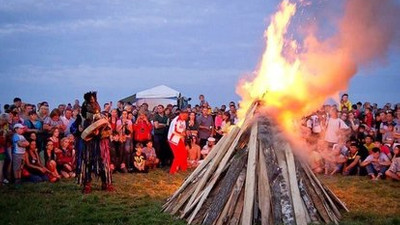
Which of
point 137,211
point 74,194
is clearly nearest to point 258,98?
point 137,211

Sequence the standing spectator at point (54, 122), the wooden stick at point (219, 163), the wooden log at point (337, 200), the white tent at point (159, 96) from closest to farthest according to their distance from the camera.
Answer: the wooden stick at point (219, 163) < the wooden log at point (337, 200) < the standing spectator at point (54, 122) < the white tent at point (159, 96)

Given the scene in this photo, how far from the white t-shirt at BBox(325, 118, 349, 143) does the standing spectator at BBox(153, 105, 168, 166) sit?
514 centimetres

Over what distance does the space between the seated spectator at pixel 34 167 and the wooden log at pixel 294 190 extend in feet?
22.9

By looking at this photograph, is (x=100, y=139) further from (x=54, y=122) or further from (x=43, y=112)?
(x=43, y=112)

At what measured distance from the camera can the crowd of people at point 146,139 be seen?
11.4 metres

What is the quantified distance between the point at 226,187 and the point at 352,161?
8.07 m

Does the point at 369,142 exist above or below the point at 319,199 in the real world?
above

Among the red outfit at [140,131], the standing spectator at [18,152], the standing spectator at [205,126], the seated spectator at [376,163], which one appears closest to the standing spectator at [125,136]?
the red outfit at [140,131]

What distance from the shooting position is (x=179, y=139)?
15609 millimetres

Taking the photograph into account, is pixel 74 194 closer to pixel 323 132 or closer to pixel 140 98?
pixel 323 132

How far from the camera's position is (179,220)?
27.0 feet

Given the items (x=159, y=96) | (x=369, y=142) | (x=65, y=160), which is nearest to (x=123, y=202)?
(x=65, y=160)

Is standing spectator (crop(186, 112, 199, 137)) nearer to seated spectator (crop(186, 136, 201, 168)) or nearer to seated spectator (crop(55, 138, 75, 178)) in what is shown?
seated spectator (crop(186, 136, 201, 168))

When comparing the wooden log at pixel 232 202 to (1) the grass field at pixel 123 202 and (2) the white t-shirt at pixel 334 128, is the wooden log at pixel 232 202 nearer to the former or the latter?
(1) the grass field at pixel 123 202
